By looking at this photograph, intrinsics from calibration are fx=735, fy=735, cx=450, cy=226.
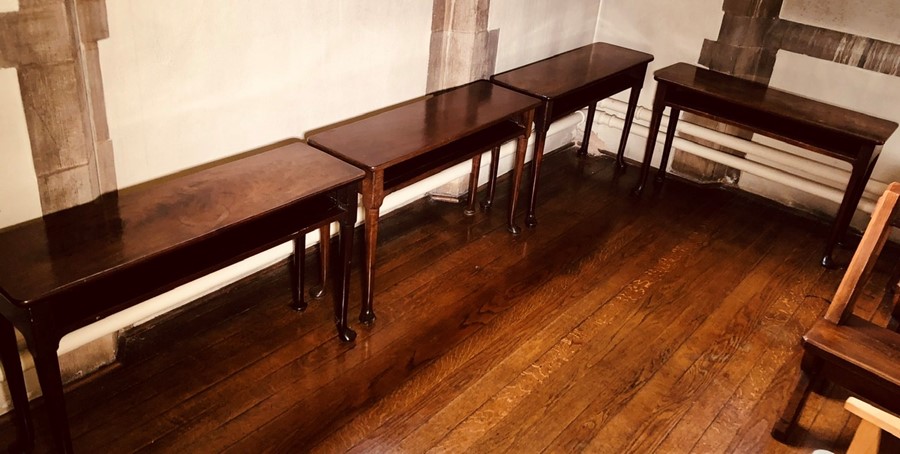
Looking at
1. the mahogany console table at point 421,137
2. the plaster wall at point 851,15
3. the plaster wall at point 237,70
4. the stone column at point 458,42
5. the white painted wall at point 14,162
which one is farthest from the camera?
the plaster wall at point 851,15

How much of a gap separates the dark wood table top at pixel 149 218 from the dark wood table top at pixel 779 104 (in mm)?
2249

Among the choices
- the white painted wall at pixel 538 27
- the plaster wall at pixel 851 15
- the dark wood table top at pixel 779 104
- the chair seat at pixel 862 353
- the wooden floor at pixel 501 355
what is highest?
the plaster wall at pixel 851 15

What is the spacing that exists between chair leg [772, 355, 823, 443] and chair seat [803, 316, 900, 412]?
68 mm

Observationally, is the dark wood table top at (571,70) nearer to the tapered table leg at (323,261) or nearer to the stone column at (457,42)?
the stone column at (457,42)

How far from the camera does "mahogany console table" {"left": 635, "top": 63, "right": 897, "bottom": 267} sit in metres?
3.59

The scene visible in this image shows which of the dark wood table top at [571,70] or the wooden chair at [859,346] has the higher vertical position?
the dark wood table top at [571,70]

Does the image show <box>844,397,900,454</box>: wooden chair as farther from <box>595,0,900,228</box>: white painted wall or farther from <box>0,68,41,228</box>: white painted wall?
<box>0,68,41,228</box>: white painted wall

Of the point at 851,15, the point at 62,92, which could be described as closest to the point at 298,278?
the point at 62,92

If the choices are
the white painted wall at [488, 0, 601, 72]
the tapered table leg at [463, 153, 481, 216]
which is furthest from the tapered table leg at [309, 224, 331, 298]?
the white painted wall at [488, 0, 601, 72]

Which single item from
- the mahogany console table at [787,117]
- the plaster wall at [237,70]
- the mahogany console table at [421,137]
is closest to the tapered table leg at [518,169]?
the mahogany console table at [421,137]

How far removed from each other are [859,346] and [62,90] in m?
2.64

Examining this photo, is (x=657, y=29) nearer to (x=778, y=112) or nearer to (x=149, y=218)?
(x=778, y=112)

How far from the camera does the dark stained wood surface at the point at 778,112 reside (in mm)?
3607

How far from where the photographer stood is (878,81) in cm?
391
